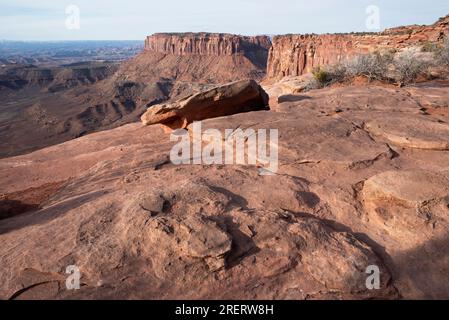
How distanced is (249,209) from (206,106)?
4.16 meters

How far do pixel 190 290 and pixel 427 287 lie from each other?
1.93 m

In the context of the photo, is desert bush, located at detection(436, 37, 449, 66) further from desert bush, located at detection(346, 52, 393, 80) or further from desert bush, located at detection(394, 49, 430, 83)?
desert bush, located at detection(346, 52, 393, 80)

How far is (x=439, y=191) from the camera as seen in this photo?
362 centimetres

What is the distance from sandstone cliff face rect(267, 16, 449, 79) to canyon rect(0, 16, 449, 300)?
49.0 ft

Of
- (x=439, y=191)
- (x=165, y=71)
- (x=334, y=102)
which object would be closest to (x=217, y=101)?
(x=334, y=102)

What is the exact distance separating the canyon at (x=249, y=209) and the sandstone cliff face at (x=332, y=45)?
14.9 metres

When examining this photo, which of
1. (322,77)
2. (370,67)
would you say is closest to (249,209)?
(370,67)

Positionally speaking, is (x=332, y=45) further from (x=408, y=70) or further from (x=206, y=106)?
Result: (x=206, y=106)

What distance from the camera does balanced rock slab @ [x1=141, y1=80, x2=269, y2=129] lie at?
7.22 metres

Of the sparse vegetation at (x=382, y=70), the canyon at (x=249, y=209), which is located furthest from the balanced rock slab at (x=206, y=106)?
the sparse vegetation at (x=382, y=70)

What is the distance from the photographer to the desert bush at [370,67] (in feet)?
38.4

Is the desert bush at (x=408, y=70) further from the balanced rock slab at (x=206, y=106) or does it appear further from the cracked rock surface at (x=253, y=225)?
the cracked rock surface at (x=253, y=225)

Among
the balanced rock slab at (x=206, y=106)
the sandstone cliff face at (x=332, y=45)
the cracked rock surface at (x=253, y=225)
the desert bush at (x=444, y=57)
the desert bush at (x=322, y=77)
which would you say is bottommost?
the cracked rock surface at (x=253, y=225)
